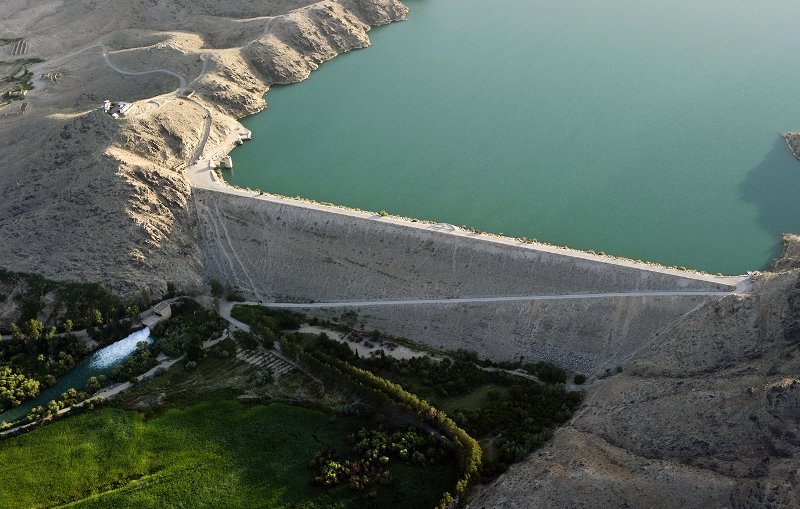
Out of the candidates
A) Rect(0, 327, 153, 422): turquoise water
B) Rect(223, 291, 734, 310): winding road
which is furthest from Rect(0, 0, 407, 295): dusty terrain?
Rect(223, 291, 734, 310): winding road

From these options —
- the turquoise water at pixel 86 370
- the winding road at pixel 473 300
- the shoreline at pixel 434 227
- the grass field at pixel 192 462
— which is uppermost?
the shoreline at pixel 434 227

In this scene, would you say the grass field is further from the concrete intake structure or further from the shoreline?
the shoreline

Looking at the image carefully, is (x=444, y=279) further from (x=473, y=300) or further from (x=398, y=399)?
(x=398, y=399)

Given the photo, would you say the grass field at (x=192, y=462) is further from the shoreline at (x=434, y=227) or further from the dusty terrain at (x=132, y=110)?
the shoreline at (x=434, y=227)

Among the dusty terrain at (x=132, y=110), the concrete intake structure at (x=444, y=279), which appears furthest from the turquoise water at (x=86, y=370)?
the concrete intake structure at (x=444, y=279)

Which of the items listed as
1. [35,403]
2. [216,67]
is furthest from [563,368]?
[216,67]

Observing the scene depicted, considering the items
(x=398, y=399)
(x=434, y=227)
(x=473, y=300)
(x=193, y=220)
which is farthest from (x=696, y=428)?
(x=193, y=220)

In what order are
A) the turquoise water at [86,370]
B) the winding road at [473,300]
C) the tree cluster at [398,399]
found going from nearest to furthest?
the tree cluster at [398,399]
the turquoise water at [86,370]
the winding road at [473,300]
